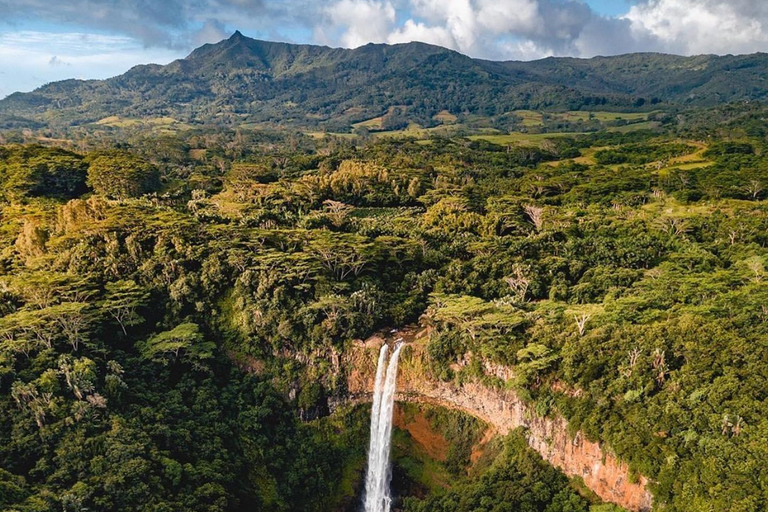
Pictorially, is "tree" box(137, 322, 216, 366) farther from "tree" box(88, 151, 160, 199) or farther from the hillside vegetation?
"tree" box(88, 151, 160, 199)

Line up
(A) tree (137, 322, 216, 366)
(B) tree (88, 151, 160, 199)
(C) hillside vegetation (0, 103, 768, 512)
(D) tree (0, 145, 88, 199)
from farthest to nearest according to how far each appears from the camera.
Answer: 1. (B) tree (88, 151, 160, 199)
2. (D) tree (0, 145, 88, 199)
3. (A) tree (137, 322, 216, 366)
4. (C) hillside vegetation (0, 103, 768, 512)

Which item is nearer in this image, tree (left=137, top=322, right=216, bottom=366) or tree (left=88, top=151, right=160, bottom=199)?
tree (left=137, top=322, right=216, bottom=366)

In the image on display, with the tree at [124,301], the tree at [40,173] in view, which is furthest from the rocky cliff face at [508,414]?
the tree at [40,173]

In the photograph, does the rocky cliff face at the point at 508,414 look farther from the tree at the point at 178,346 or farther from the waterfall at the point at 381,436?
the tree at the point at 178,346

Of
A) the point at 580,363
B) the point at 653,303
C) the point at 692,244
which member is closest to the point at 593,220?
the point at 692,244

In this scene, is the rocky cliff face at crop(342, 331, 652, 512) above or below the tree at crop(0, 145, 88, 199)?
below

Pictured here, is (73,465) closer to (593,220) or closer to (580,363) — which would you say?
(580,363)

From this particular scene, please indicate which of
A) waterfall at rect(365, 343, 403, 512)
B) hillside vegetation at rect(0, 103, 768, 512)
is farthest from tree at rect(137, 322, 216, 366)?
waterfall at rect(365, 343, 403, 512)
